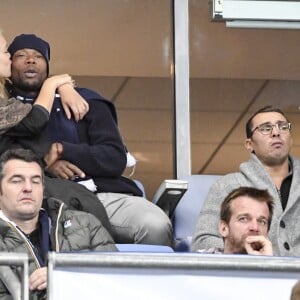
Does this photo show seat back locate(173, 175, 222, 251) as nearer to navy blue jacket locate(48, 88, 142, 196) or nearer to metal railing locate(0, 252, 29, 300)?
navy blue jacket locate(48, 88, 142, 196)

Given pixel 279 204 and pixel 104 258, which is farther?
pixel 279 204

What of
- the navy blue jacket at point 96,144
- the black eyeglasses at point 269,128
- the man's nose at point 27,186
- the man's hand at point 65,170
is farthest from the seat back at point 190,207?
the man's nose at point 27,186

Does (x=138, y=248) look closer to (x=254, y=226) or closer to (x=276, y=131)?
(x=254, y=226)

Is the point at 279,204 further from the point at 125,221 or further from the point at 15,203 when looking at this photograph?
the point at 15,203

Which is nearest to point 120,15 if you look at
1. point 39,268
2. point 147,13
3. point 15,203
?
point 147,13

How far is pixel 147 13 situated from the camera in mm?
8875

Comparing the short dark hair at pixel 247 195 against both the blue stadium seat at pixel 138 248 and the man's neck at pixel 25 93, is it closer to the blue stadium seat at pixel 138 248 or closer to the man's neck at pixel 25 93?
the blue stadium seat at pixel 138 248

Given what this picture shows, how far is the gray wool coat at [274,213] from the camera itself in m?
6.84

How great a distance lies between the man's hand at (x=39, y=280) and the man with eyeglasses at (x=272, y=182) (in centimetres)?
134

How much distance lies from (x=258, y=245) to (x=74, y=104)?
5.57 ft

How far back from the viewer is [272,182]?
7227mm

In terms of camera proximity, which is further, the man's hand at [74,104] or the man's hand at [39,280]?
the man's hand at [74,104]

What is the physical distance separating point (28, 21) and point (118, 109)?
31.2 inches

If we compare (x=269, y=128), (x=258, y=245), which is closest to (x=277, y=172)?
(x=269, y=128)
